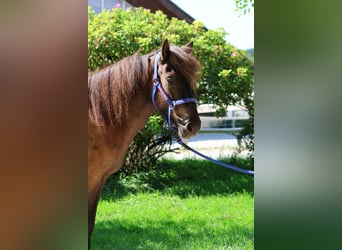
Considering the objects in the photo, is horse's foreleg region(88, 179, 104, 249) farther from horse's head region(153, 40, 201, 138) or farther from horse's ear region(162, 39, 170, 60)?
horse's ear region(162, 39, 170, 60)

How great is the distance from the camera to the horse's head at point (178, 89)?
2062 mm

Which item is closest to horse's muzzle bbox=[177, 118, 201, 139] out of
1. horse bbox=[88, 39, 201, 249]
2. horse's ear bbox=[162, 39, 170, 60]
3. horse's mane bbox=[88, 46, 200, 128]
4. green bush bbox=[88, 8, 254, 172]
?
horse bbox=[88, 39, 201, 249]

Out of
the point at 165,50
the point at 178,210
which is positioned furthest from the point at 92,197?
the point at 178,210

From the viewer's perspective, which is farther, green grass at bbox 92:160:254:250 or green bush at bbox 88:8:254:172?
green bush at bbox 88:8:254:172

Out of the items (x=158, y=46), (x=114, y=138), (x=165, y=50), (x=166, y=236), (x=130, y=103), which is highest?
(x=158, y=46)

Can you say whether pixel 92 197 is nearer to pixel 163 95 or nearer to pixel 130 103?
pixel 130 103

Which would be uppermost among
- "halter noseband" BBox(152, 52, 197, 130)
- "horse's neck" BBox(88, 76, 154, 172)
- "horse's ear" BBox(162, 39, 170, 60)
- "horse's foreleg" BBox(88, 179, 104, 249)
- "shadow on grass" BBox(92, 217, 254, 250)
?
"horse's ear" BBox(162, 39, 170, 60)

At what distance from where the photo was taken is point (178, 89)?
6.82ft

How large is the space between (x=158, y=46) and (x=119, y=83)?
193 cm

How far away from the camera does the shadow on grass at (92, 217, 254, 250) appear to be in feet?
8.96
